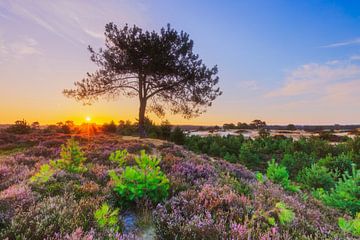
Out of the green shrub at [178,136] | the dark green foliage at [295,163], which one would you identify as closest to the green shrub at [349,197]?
the dark green foliage at [295,163]

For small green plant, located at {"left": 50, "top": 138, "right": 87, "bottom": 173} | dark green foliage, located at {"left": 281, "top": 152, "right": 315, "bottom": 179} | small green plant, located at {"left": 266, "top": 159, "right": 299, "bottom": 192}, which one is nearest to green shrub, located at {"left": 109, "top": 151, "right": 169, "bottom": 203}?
small green plant, located at {"left": 50, "top": 138, "right": 87, "bottom": 173}

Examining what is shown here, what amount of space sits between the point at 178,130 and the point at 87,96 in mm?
9307

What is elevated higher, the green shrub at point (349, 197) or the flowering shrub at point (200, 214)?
the flowering shrub at point (200, 214)

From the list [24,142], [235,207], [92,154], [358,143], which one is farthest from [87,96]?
[235,207]

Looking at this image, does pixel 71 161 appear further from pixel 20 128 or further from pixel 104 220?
pixel 20 128

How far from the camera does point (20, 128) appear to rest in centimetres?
2602

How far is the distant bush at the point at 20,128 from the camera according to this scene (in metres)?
25.6

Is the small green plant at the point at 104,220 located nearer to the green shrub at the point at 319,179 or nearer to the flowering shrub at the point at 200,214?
the flowering shrub at the point at 200,214

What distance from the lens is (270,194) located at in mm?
5211

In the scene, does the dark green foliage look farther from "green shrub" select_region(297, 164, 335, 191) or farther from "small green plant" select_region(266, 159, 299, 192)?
"small green plant" select_region(266, 159, 299, 192)

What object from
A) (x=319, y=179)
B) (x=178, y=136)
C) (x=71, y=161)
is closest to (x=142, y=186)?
(x=71, y=161)

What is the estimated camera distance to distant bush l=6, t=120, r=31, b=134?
25625 millimetres


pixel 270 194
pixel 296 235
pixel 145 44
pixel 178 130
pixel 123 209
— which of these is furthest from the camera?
pixel 178 130

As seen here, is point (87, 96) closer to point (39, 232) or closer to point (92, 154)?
point (92, 154)
